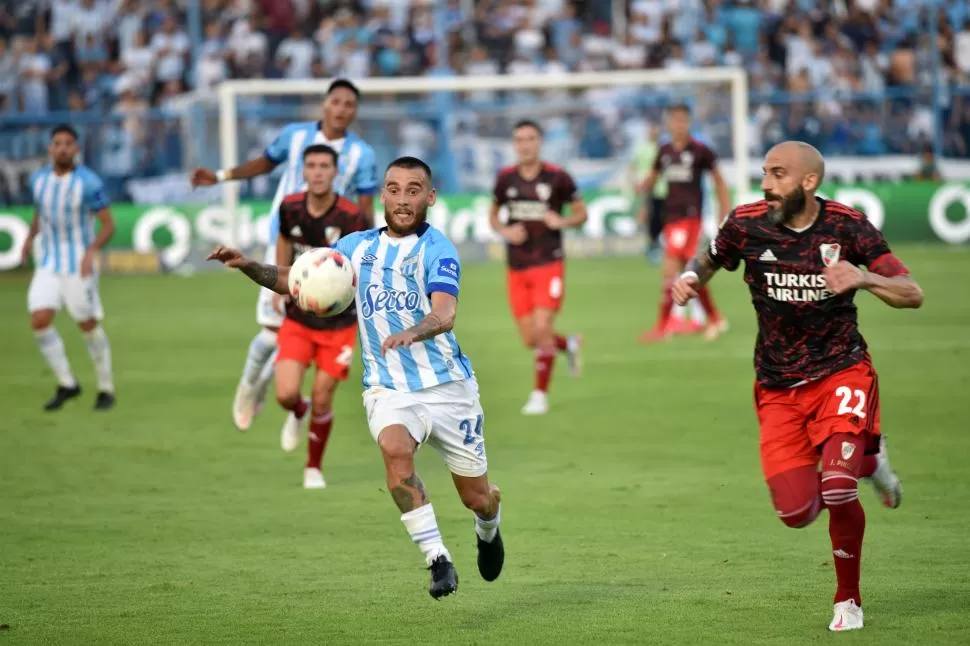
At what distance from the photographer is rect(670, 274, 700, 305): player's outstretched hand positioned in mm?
6895

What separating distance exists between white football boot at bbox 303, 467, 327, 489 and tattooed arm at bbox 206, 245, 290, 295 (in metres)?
3.01

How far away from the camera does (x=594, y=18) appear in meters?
31.9

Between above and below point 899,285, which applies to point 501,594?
below

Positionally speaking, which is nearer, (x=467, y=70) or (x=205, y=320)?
Result: (x=205, y=320)

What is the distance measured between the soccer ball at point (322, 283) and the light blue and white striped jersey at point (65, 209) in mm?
6968

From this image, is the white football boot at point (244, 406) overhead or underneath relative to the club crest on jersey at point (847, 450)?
underneath

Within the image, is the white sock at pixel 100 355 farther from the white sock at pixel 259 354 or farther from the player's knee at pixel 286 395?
the player's knee at pixel 286 395

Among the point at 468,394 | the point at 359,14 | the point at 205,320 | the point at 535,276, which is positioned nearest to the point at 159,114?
the point at 359,14

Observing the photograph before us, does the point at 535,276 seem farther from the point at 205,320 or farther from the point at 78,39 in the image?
the point at 78,39

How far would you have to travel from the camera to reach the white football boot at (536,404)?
42.7 ft

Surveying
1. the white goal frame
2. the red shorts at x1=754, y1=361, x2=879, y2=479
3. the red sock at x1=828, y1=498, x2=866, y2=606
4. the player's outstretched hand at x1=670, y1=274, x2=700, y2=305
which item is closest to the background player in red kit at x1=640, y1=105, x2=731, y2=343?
the white goal frame

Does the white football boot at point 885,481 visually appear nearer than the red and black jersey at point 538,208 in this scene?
Yes

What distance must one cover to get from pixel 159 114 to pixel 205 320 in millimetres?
8195

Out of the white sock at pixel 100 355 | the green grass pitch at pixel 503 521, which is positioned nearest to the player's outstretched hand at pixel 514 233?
the green grass pitch at pixel 503 521
